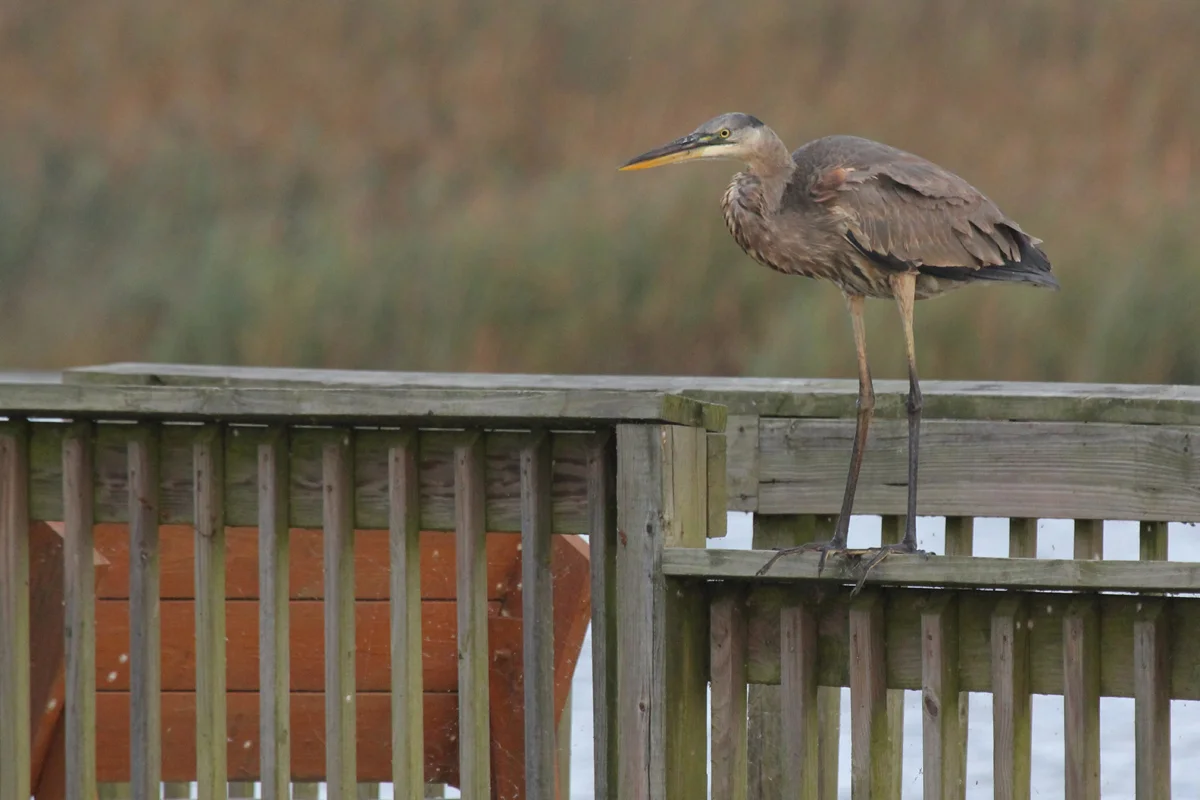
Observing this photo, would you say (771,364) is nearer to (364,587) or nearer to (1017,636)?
(364,587)

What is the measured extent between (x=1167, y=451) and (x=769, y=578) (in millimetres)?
1092

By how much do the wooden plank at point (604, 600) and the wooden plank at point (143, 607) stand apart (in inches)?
24.9

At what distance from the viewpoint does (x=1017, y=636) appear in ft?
7.78

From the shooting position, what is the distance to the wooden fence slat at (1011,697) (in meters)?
2.35

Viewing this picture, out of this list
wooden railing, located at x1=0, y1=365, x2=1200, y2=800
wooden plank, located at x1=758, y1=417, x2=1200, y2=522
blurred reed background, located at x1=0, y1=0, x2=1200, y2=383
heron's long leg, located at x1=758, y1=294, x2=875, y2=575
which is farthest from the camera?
blurred reed background, located at x1=0, y1=0, x2=1200, y2=383

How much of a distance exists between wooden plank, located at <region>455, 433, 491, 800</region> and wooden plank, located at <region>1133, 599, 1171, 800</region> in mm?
885

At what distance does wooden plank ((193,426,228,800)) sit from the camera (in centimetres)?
253

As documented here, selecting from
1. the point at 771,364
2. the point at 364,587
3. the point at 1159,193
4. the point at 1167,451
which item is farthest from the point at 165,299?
the point at 1167,451

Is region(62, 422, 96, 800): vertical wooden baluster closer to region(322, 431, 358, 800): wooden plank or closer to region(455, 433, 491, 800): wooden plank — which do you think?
region(322, 431, 358, 800): wooden plank

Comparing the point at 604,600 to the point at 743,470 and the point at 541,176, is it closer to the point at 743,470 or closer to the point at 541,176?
the point at 743,470

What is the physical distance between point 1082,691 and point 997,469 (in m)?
0.97

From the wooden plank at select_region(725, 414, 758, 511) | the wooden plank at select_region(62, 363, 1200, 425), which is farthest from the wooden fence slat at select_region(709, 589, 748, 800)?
the wooden plank at select_region(62, 363, 1200, 425)

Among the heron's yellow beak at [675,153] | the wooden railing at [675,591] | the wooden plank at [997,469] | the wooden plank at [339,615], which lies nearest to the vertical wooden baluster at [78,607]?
the wooden railing at [675,591]

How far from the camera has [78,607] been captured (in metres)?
2.55
